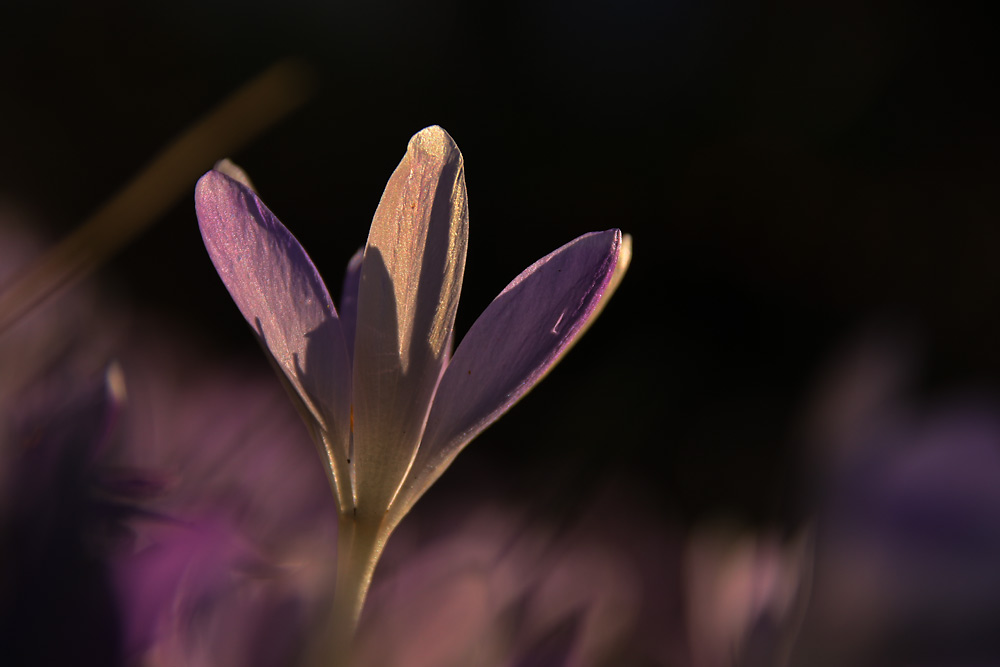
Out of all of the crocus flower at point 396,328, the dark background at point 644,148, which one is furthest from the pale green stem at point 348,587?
the dark background at point 644,148

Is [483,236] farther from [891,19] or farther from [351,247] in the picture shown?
[891,19]

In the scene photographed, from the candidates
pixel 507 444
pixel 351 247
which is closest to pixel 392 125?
pixel 351 247

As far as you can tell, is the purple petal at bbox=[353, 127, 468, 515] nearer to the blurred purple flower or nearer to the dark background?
the blurred purple flower

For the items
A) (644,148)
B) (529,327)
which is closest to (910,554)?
(529,327)

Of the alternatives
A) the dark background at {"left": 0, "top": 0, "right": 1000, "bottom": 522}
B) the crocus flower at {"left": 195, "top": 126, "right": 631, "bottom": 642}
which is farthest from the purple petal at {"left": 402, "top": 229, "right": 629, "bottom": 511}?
the dark background at {"left": 0, "top": 0, "right": 1000, "bottom": 522}

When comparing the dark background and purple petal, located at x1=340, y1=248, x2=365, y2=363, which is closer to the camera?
purple petal, located at x1=340, y1=248, x2=365, y2=363

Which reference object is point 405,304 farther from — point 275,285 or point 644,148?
point 644,148

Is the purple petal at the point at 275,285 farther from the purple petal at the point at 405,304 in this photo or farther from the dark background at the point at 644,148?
the dark background at the point at 644,148
